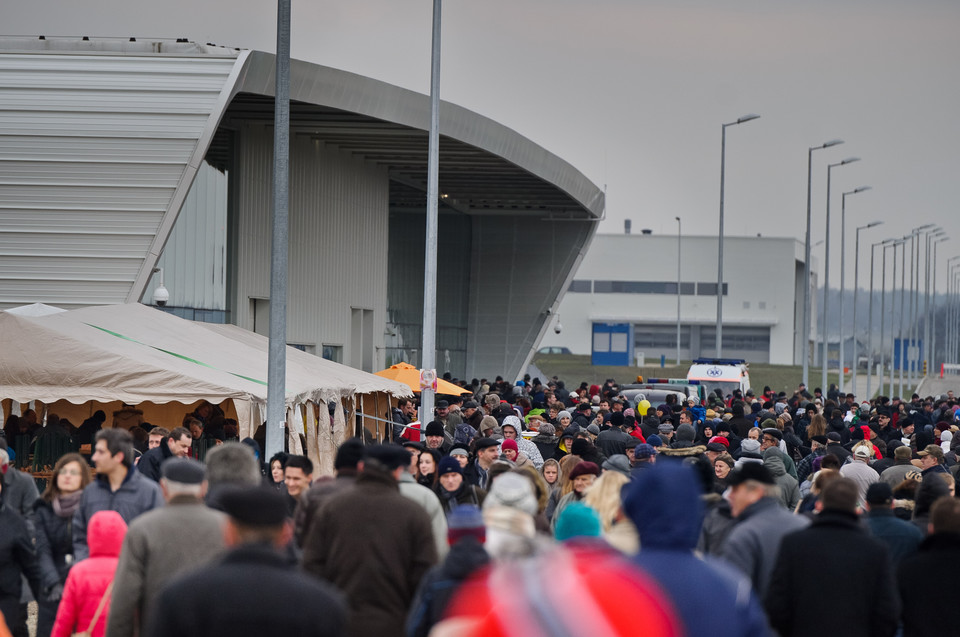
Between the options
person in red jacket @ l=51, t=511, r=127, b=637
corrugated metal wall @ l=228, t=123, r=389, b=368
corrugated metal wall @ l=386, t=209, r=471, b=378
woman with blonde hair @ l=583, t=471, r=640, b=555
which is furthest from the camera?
corrugated metal wall @ l=386, t=209, r=471, b=378

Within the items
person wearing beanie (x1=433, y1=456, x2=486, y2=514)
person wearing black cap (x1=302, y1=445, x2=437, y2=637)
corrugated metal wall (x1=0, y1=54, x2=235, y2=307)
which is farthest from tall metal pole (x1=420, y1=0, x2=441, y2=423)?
person wearing black cap (x1=302, y1=445, x2=437, y2=637)

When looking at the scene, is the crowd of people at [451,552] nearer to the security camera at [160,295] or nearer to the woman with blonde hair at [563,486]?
the woman with blonde hair at [563,486]

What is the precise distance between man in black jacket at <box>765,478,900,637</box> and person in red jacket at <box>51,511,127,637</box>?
3267mm

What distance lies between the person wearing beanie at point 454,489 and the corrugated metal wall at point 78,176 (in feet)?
45.9

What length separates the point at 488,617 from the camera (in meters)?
2.72

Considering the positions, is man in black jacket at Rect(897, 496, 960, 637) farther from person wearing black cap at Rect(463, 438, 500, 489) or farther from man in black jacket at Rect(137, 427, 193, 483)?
man in black jacket at Rect(137, 427, 193, 483)

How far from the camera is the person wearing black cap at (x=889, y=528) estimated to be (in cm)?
778

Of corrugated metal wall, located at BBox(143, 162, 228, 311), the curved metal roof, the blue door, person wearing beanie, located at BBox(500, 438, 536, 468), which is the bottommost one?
person wearing beanie, located at BBox(500, 438, 536, 468)

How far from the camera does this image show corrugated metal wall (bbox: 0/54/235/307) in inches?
891

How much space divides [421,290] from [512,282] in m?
4.22

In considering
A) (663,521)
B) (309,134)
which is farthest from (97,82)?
(663,521)

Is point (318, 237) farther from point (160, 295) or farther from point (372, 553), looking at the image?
point (372, 553)

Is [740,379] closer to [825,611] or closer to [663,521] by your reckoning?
[825,611]

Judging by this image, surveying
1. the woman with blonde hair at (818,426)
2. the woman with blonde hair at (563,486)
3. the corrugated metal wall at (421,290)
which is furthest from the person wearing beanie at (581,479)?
the corrugated metal wall at (421,290)
